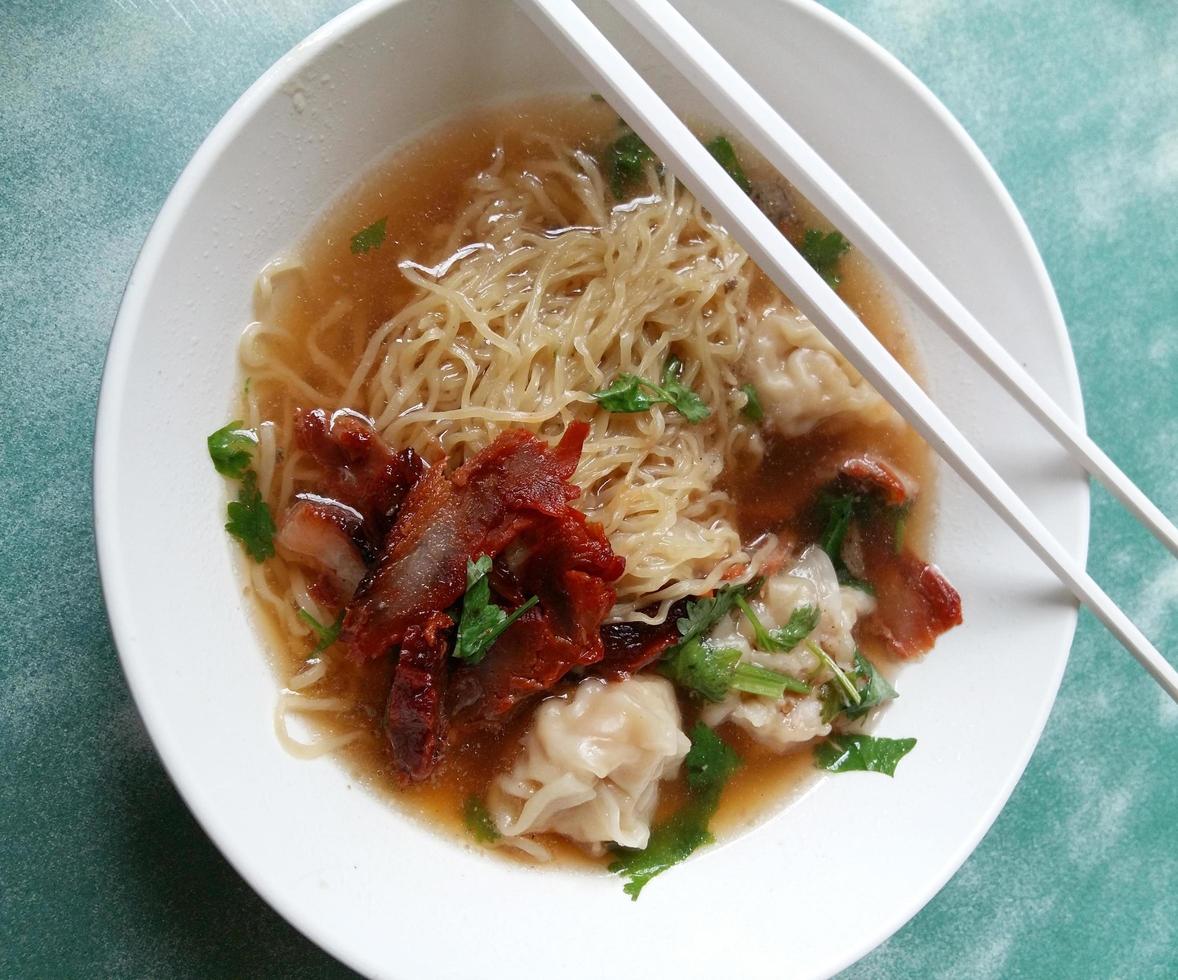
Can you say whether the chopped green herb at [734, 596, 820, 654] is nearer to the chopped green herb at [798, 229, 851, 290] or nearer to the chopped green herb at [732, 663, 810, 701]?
the chopped green herb at [732, 663, 810, 701]

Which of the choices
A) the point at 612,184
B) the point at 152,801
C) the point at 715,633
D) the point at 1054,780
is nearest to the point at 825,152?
the point at 612,184

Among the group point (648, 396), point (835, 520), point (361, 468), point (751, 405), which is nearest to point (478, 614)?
point (361, 468)

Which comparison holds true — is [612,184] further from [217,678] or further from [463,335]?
[217,678]

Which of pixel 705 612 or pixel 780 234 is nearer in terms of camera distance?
pixel 780 234

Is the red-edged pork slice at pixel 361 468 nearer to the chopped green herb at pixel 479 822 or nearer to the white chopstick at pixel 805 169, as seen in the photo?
the chopped green herb at pixel 479 822

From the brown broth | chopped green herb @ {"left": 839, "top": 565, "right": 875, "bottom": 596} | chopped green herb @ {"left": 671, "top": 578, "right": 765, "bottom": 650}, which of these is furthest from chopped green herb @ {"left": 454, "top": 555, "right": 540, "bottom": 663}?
chopped green herb @ {"left": 839, "top": 565, "right": 875, "bottom": 596}

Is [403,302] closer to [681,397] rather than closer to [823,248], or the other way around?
[681,397]
